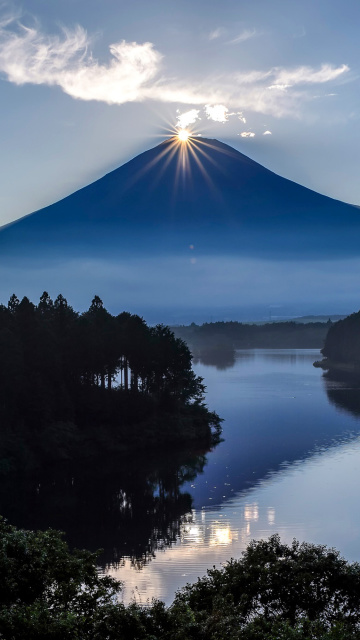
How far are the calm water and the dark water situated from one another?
62mm

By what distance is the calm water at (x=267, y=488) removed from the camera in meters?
24.1

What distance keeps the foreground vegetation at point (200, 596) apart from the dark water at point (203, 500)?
682cm

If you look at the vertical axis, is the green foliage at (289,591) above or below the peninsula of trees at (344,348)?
below

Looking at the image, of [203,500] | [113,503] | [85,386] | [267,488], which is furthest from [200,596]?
[85,386]

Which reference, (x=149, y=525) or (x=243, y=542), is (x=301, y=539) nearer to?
(x=243, y=542)

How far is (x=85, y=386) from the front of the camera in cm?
4972

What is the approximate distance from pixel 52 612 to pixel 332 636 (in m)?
4.90

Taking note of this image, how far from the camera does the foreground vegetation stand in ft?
37.3

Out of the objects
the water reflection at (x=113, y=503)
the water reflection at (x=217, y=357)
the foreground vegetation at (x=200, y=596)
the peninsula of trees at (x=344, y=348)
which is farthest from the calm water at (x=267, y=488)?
the water reflection at (x=217, y=357)

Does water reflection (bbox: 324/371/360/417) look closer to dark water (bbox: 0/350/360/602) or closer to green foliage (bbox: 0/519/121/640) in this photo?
dark water (bbox: 0/350/360/602)

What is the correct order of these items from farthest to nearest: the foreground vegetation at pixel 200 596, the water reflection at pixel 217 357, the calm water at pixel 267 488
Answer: the water reflection at pixel 217 357, the calm water at pixel 267 488, the foreground vegetation at pixel 200 596

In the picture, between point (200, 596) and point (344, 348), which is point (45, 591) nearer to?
point (200, 596)

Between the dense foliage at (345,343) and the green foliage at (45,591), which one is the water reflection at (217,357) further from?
the green foliage at (45,591)

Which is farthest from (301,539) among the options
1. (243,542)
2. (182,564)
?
(182,564)
